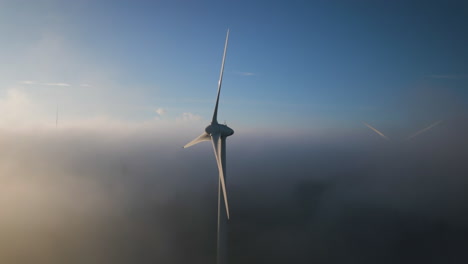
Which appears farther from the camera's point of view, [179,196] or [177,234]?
[179,196]

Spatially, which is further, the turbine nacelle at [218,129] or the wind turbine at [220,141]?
the turbine nacelle at [218,129]

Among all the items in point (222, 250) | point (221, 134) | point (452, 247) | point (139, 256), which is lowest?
point (139, 256)

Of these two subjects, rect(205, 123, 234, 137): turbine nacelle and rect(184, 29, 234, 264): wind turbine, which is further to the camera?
rect(205, 123, 234, 137): turbine nacelle

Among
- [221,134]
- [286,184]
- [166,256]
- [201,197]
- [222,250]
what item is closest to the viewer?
[221,134]

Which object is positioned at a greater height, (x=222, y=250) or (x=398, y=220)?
(x=222, y=250)

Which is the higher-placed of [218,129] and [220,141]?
[218,129]

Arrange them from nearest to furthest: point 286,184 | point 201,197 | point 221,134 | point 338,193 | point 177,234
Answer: point 221,134, point 177,234, point 201,197, point 338,193, point 286,184

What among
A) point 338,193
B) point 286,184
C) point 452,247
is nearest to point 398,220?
point 452,247

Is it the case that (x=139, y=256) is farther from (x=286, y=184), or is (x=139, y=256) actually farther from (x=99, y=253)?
(x=286, y=184)
